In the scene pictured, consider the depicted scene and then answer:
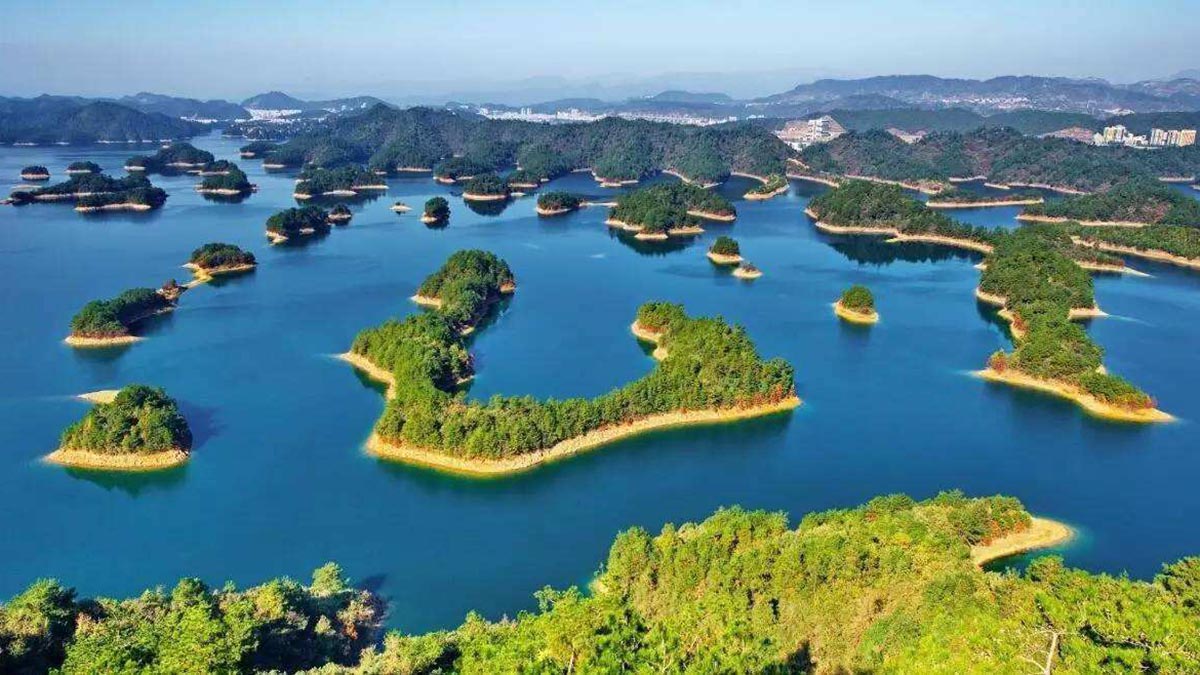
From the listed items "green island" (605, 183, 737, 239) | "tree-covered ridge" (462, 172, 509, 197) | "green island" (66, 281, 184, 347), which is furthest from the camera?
"tree-covered ridge" (462, 172, 509, 197)

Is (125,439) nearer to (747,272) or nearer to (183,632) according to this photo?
(183,632)

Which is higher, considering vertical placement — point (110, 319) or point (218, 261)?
point (218, 261)

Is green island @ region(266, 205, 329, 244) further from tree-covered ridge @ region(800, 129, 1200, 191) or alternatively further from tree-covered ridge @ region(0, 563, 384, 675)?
tree-covered ridge @ region(800, 129, 1200, 191)

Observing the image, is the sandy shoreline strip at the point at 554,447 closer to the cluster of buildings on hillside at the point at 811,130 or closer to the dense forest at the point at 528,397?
the dense forest at the point at 528,397

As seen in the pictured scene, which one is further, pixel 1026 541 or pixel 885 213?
pixel 885 213

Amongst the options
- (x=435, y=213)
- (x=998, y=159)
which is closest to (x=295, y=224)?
(x=435, y=213)

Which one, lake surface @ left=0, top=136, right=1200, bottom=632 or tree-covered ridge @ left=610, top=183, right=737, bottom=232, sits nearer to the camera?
lake surface @ left=0, top=136, right=1200, bottom=632

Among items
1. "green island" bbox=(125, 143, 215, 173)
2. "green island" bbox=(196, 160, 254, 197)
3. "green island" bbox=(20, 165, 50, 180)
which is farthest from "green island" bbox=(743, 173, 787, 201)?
"green island" bbox=(20, 165, 50, 180)
